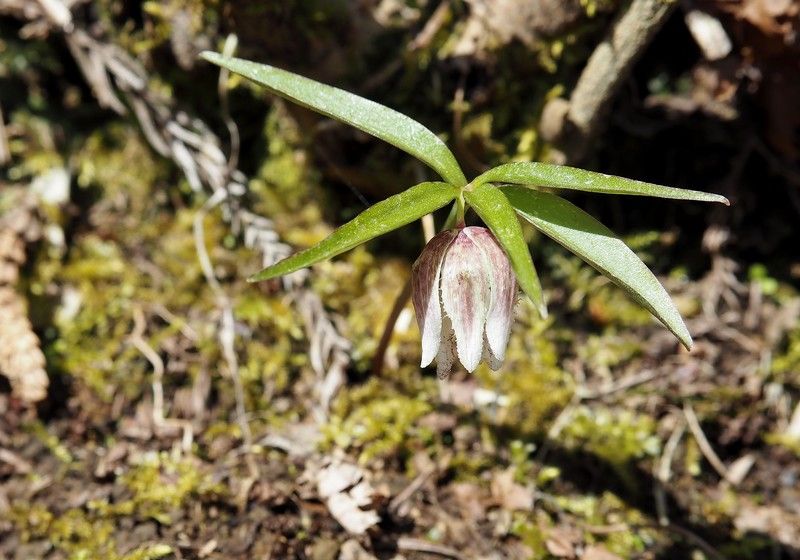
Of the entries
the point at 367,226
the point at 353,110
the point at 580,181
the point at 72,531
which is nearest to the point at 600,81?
the point at 580,181

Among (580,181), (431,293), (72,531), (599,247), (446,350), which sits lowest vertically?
(72,531)

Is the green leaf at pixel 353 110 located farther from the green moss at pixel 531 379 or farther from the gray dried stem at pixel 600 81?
the green moss at pixel 531 379

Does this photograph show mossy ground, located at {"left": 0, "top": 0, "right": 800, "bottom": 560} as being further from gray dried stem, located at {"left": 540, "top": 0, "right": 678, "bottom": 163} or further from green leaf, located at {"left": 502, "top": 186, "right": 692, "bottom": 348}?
green leaf, located at {"left": 502, "top": 186, "right": 692, "bottom": 348}

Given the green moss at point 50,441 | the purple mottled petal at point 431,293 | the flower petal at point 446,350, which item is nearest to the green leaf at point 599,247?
the purple mottled petal at point 431,293

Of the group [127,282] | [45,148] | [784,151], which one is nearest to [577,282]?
[784,151]

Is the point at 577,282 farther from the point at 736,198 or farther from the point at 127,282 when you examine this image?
the point at 127,282

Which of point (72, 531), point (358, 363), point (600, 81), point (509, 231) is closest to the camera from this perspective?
point (509, 231)

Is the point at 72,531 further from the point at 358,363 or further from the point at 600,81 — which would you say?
the point at 600,81
